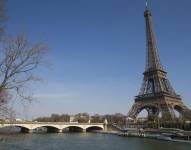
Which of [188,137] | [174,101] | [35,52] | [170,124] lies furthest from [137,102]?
[35,52]

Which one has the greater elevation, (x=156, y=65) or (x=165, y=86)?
(x=156, y=65)

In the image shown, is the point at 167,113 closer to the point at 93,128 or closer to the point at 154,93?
the point at 154,93

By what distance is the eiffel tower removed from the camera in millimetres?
74938

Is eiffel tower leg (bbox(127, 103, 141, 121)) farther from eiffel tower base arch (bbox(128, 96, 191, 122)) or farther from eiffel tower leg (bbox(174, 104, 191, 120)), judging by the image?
eiffel tower leg (bbox(174, 104, 191, 120))

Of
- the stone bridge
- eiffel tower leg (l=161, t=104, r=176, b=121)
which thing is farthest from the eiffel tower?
the stone bridge

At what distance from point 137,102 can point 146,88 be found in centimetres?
482

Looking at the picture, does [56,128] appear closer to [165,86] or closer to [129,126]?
[129,126]

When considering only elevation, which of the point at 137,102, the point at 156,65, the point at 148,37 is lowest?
the point at 137,102

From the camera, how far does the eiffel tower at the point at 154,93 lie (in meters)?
74.9

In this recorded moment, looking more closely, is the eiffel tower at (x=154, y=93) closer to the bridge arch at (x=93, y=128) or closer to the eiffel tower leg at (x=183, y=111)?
the eiffel tower leg at (x=183, y=111)

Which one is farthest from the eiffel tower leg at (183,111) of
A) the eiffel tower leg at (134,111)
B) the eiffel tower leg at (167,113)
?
the eiffel tower leg at (134,111)

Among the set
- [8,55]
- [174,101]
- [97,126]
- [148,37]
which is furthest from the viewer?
[97,126]

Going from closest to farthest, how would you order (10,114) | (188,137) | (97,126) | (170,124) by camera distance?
1. (10,114)
2. (188,137)
3. (170,124)
4. (97,126)

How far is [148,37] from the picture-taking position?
8369 centimetres
